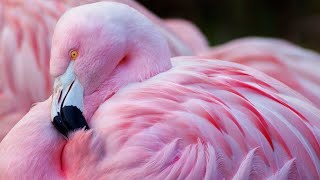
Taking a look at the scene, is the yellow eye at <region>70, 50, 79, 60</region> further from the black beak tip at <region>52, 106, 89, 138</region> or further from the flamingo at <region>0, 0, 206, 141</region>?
the flamingo at <region>0, 0, 206, 141</region>

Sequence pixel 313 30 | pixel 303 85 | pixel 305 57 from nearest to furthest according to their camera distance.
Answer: pixel 303 85 < pixel 305 57 < pixel 313 30

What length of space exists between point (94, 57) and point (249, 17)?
18.5 feet

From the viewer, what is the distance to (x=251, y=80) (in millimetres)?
2865

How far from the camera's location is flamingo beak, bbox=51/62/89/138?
2.56 metres

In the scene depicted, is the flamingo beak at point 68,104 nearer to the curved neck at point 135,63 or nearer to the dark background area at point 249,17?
the curved neck at point 135,63

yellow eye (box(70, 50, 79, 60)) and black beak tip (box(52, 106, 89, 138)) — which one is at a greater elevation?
yellow eye (box(70, 50, 79, 60))

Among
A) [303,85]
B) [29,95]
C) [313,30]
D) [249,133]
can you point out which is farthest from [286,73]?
[313,30]

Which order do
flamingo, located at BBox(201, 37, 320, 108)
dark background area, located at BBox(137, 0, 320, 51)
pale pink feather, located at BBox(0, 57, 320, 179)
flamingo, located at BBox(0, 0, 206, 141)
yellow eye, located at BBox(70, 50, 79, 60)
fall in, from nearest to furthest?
pale pink feather, located at BBox(0, 57, 320, 179) → yellow eye, located at BBox(70, 50, 79, 60) → flamingo, located at BBox(0, 0, 206, 141) → flamingo, located at BBox(201, 37, 320, 108) → dark background area, located at BBox(137, 0, 320, 51)

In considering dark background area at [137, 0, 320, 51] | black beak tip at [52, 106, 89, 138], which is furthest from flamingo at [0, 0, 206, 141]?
dark background area at [137, 0, 320, 51]

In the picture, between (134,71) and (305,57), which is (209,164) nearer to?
(134,71)

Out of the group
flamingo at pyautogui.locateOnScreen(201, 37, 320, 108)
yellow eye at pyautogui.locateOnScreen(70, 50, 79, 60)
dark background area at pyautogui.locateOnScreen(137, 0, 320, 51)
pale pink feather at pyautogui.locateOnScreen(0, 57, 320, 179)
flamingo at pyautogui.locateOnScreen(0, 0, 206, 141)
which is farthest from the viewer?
dark background area at pyautogui.locateOnScreen(137, 0, 320, 51)

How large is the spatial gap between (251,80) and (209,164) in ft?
1.41

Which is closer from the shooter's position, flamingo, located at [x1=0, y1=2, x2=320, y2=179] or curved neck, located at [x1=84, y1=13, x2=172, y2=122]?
flamingo, located at [x1=0, y1=2, x2=320, y2=179]

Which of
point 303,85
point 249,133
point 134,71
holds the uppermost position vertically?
point 134,71
